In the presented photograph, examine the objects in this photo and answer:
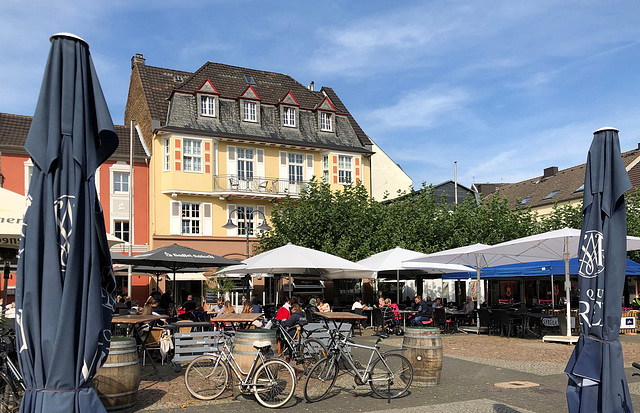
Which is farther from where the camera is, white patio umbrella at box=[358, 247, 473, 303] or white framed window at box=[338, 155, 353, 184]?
white framed window at box=[338, 155, 353, 184]

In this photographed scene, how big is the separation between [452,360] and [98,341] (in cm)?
973

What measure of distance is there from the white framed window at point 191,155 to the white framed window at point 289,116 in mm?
5940

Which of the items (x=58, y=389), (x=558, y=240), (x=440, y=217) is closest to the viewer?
(x=58, y=389)

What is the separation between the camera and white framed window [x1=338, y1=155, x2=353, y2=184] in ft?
119

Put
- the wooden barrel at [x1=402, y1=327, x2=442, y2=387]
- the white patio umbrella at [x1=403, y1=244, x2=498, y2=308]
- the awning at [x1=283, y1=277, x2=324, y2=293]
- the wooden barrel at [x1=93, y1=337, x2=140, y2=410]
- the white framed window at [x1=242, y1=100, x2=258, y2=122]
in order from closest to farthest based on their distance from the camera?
the wooden barrel at [x1=93, y1=337, x2=140, y2=410], the wooden barrel at [x1=402, y1=327, x2=442, y2=387], the white patio umbrella at [x1=403, y1=244, x2=498, y2=308], the awning at [x1=283, y1=277, x2=324, y2=293], the white framed window at [x1=242, y1=100, x2=258, y2=122]

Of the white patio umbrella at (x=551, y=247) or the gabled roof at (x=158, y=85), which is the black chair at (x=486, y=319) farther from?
the gabled roof at (x=158, y=85)

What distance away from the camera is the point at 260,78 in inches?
1531

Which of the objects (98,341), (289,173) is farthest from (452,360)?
(289,173)

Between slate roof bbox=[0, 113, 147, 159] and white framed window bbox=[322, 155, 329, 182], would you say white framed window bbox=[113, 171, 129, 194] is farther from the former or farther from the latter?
white framed window bbox=[322, 155, 329, 182]

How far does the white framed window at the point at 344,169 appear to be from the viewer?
3628cm

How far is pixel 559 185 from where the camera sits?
158 feet

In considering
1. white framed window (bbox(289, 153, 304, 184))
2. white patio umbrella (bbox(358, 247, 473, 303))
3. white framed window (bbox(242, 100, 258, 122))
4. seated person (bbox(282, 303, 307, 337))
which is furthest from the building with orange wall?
seated person (bbox(282, 303, 307, 337))

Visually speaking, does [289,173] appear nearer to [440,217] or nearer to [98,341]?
[440,217]

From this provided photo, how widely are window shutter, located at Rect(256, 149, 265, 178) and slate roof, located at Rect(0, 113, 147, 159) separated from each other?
19.9 ft
